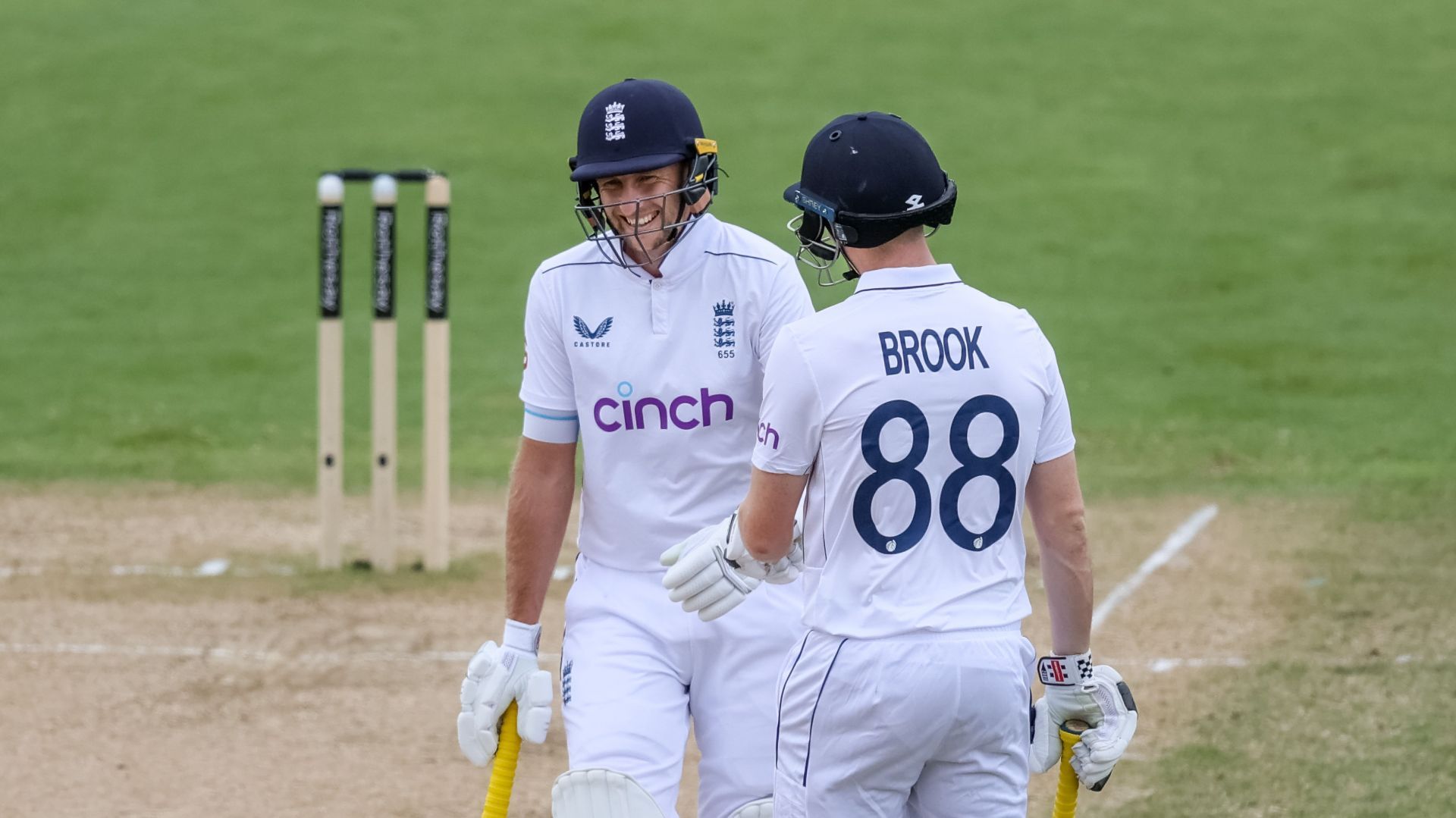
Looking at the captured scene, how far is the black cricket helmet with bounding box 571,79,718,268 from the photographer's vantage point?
4383mm

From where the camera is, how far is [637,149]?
14.4 ft

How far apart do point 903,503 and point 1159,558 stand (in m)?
6.52

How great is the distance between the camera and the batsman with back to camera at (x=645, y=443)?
14.2 ft

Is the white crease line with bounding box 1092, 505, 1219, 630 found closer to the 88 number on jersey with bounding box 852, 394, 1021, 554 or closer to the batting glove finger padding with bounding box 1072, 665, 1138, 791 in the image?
the batting glove finger padding with bounding box 1072, 665, 1138, 791

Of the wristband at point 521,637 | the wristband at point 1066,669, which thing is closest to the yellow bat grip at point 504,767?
the wristband at point 521,637

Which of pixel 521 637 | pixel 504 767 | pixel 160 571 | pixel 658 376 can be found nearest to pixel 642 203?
pixel 658 376

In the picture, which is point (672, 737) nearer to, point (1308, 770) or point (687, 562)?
point (687, 562)

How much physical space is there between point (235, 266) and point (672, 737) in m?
14.9

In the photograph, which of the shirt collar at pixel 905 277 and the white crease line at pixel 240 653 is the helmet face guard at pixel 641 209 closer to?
the shirt collar at pixel 905 277

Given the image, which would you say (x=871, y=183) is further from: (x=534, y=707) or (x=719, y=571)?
(x=534, y=707)

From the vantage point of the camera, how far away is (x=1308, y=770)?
21.0 ft

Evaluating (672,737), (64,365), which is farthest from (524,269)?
(672,737)

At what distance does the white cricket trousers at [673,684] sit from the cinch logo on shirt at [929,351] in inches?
39.7

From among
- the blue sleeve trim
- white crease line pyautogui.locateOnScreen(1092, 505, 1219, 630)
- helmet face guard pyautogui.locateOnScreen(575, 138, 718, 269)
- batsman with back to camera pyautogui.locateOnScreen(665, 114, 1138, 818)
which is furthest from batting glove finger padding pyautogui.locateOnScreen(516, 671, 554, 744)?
white crease line pyautogui.locateOnScreen(1092, 505, 1219, 630)
